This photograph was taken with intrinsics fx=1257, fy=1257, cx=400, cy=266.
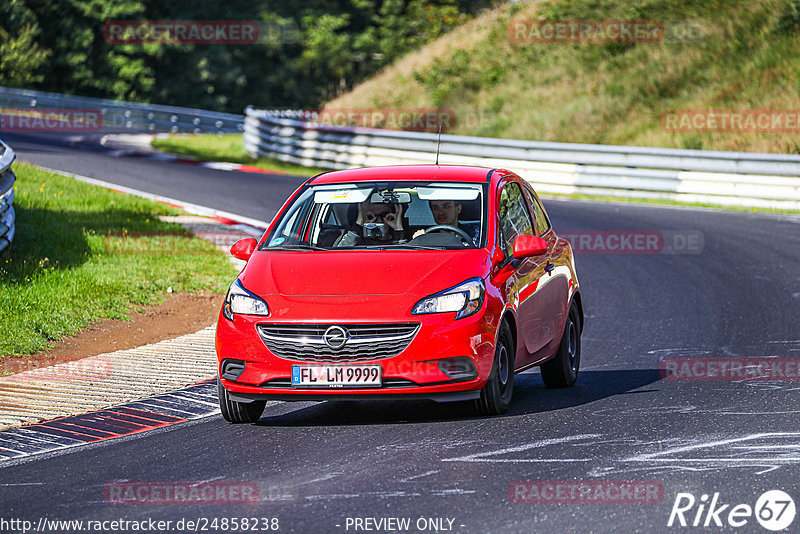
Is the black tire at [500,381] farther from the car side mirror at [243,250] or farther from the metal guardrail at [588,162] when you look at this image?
the metal guardrail at [588,162]

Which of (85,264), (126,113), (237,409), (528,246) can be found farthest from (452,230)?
(126,113)

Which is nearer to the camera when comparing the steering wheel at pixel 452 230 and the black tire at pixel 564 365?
the steering wheel at pixel 452 230

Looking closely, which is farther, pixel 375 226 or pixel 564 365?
pixel 564 365

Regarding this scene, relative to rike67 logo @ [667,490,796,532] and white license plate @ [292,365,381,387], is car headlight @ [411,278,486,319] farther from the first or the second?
rike67 logo @ [667,490,796,532]

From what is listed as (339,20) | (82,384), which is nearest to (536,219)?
(82,384)

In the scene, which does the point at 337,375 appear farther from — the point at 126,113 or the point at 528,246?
the point at 126,113

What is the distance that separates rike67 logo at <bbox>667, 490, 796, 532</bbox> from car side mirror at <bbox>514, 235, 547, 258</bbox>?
279 centimetres

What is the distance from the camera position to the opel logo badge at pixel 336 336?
777 cm

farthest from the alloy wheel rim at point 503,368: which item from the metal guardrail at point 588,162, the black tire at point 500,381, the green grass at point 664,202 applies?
the metal guardrail at point 588,162

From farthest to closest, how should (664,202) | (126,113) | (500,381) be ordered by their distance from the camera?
(126,113), (664,202), (500,381)

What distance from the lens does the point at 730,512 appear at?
5957 mm

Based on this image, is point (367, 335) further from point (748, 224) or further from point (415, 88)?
point (415, 88)

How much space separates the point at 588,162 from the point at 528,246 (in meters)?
18.1

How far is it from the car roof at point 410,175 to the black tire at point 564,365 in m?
1.42
